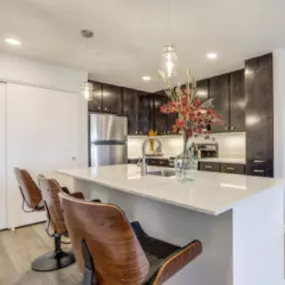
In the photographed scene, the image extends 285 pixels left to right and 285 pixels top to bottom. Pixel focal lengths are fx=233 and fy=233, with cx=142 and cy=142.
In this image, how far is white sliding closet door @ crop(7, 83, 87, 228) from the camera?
11.3 ft

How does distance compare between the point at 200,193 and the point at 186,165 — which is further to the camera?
the point at 186,165

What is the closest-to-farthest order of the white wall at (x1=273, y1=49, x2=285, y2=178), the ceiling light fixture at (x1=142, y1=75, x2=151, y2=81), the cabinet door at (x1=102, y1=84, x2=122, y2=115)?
the white wall at (x1=273, y1=49, x2=285, y2=178) → the ceiling light fixture at (x1=142, y1=75, x2=151, y2=81) → the cabinet door at (x1=102, y1=84, x2=122, y2=115)

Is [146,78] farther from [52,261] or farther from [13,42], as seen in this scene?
[52,261]

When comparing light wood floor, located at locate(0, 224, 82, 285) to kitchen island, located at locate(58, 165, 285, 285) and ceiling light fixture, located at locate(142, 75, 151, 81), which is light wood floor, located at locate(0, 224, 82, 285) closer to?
kitchen island, located at locate(58, 165, 285, 285)

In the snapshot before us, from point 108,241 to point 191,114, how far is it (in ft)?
4.09

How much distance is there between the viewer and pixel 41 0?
2096mm

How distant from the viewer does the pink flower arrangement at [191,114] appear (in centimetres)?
188

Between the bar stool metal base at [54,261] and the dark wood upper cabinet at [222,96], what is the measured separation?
3.29 meters

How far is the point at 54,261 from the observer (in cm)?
239

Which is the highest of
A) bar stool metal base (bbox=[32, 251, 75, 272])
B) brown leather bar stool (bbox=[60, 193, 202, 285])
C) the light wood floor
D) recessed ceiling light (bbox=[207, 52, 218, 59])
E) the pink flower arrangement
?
recessed ceiling light (bbox=[207, 52, 218, 59])

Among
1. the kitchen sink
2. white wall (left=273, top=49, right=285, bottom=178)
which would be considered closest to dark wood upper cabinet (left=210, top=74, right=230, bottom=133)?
white wall (left=273, top=49, right=285, bottom=178)

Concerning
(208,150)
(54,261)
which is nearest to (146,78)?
(208,150)

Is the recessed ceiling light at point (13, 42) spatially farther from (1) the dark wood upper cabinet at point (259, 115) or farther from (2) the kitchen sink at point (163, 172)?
(1) the dark wood upper cabinet at point (259, 115)

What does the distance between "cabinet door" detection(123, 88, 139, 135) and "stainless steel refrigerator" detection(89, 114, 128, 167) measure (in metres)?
0.36
